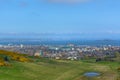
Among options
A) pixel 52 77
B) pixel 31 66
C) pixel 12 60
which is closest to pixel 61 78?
pixel 52 77

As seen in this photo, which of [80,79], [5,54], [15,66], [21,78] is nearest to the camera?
[21,78]

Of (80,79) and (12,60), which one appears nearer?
(80,79)

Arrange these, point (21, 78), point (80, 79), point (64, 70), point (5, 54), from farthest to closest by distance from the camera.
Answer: point (5, 54), point (64, 70), point (80, 79), point (21, 78)

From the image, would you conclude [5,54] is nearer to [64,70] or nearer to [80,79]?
[64,70]

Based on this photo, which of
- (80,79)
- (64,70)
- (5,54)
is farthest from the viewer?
(5,54)

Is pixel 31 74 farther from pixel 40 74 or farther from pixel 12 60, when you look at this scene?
pixel 12 60

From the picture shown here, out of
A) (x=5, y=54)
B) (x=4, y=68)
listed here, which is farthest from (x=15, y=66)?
(x=5, y=54)

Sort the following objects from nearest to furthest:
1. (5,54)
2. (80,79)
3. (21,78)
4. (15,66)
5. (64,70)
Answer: (21,78)
(80,79)
(15,66)
(64,70)
(5,54)

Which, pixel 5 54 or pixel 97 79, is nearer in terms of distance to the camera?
pixel 97 79
